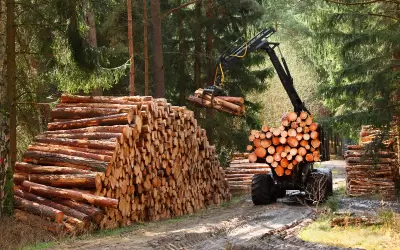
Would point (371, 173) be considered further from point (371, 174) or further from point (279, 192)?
point (279, 192)

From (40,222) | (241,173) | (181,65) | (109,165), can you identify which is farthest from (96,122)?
(181,65)

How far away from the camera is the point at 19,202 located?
1048 cm

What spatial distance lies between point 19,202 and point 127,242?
8.28 feet

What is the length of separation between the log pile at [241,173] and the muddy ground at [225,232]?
538cm

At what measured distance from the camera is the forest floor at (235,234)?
8773mm

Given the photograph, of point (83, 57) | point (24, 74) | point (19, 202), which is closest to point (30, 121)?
point (24, 74)

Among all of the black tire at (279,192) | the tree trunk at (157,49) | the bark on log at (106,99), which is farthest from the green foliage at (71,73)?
the tree trunk at (157,49)

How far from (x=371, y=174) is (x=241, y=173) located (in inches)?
193

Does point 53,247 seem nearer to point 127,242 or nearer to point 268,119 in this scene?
point 127,242

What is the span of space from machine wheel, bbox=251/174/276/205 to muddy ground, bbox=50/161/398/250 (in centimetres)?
43

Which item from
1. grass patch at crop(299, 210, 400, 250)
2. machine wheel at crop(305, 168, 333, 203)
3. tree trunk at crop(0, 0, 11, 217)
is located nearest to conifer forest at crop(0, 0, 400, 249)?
tree trunk at crop(0, 0, 11, 217)

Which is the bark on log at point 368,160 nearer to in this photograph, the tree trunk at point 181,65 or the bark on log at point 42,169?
the tree trunk at point 181,65

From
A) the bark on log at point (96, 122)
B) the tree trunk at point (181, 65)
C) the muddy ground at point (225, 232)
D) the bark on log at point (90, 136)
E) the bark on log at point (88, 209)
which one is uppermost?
the tree trunk at point (181, 65)

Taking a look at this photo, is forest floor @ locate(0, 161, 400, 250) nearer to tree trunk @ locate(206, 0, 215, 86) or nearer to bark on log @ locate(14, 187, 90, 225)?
bark on log @ locate(14, 187, 90, 225)
